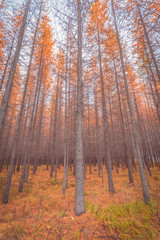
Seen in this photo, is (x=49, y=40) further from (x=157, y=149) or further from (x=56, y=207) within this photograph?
(x=157, y=149)

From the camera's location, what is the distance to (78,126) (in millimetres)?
4637

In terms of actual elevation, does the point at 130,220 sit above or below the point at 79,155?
below

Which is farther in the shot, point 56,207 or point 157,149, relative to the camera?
point 157,149

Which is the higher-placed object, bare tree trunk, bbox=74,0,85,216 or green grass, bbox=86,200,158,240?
bare tree trunk, bbox=74,0,85,216

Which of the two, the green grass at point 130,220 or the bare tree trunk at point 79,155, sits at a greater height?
the bare tree trunk at point 79,155

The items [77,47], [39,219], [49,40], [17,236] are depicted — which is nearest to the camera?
[17,236]

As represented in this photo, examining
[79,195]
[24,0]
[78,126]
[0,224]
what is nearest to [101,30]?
[24,0]

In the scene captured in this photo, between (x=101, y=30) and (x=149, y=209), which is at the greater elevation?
(x=101, y=30)

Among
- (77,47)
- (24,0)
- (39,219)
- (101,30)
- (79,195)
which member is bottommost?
(39,219)

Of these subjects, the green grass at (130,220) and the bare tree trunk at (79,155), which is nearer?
the green grass at (130,220)

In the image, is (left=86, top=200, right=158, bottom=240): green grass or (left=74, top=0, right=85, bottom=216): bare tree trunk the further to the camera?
(left=74, top=0, right=85, bottom=216): bare tree trunk

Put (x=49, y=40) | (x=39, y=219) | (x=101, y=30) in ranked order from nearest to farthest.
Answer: (x=39, y=219) → (x=101, y=30) → (x=49, y=40)

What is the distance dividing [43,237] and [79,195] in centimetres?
155

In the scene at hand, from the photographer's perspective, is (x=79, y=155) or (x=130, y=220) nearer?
(x=130, y=220)
